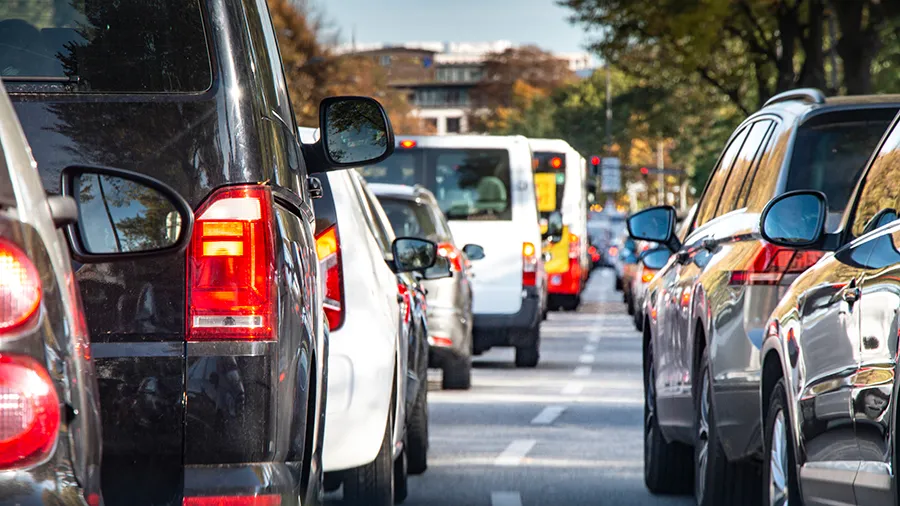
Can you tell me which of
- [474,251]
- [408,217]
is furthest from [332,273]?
[474,251]

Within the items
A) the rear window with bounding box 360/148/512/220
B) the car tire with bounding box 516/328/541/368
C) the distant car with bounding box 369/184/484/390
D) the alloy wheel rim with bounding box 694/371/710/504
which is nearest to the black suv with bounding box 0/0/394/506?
the alloy wheel rim with bounding box 694/371/710/504

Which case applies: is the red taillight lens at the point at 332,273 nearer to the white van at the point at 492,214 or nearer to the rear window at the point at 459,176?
the white van at the point at 492,214

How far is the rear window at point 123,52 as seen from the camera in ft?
14.9

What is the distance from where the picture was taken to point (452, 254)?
15.6 metres

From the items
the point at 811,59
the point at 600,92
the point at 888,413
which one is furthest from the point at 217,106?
the point at 600,92

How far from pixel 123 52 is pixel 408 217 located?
416 inches

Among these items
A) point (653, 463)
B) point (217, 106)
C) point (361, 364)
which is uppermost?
point (217, 106)

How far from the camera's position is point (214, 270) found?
452 cm

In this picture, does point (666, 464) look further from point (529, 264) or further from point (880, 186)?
point (529, 264)

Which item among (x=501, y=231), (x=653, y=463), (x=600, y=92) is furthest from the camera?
(x=600, y=92)

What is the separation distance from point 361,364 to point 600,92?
386 ft

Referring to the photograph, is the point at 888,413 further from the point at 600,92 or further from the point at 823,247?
the point at 600,92

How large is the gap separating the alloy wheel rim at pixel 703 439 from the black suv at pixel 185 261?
3344 mm

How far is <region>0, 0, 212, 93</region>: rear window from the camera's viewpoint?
14.9ft
